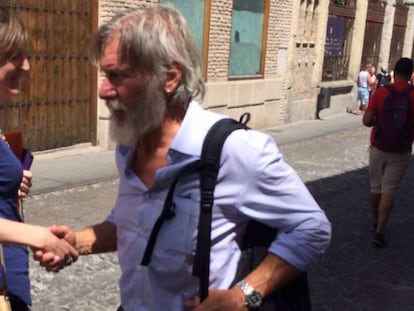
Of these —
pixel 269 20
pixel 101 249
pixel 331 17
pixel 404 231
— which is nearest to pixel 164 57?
pixel 101 249

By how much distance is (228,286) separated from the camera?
74.6 inches

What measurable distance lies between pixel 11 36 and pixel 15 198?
0.60 metres

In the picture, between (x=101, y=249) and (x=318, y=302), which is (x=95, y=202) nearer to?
(x=318, y=302)

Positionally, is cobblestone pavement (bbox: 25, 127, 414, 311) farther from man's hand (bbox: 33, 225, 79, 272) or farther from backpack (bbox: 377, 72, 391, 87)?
backpack (bbox: 377, 72, 391, 87)

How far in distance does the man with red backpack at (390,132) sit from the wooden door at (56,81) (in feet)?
16.2

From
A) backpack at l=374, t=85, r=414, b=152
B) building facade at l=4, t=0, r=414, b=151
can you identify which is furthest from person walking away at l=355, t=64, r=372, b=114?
backpack at l=374, t=85, r=414, b=152

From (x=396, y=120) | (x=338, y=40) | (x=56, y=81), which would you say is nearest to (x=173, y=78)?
(x=396, y=120)

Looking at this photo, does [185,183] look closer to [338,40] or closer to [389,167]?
[389,167]

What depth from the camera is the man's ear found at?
6.06 ft

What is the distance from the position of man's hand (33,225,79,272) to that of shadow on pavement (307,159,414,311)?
2.82 metres

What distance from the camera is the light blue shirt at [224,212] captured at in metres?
1.82

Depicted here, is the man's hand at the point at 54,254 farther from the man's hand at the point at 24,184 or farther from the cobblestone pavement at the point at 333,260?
the cobblestone pavement at the point at 333,260

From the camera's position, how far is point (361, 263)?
562cm

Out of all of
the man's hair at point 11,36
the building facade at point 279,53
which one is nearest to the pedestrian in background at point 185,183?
the man's hair at point 11,36
